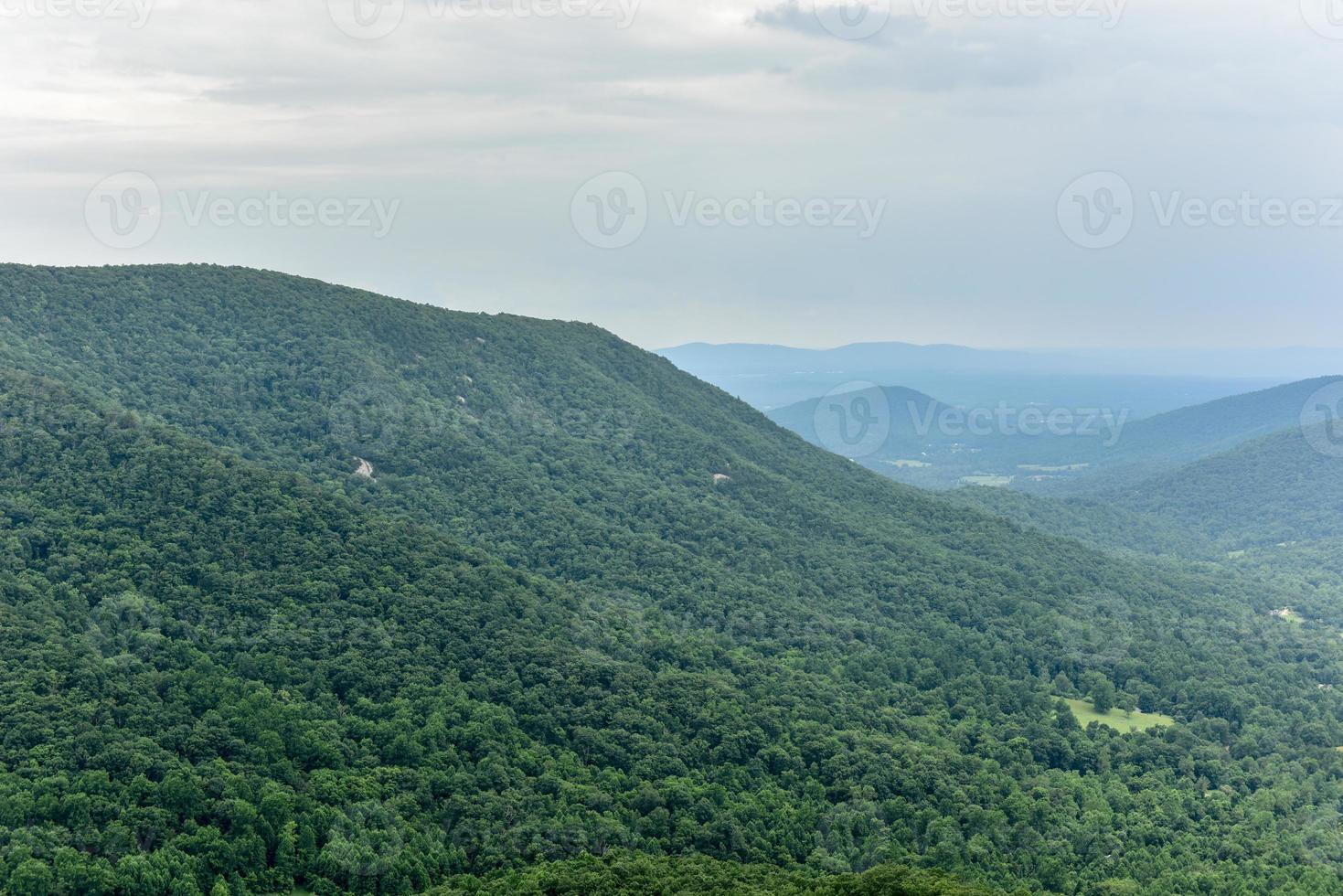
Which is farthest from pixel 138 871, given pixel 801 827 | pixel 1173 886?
pixel 1173 886

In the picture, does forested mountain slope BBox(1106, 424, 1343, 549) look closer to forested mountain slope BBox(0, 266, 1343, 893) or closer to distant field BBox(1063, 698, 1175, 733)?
forested mountain slope BBox(0, 266, 1343, 893)

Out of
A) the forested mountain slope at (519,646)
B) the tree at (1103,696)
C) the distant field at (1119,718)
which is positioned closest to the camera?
the forested mountain slope at (519,646)

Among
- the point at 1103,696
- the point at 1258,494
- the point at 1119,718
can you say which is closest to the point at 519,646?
the point at 1103,696

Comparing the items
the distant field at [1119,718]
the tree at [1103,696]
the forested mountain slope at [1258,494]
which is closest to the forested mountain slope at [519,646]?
the distant field at [1119,718]

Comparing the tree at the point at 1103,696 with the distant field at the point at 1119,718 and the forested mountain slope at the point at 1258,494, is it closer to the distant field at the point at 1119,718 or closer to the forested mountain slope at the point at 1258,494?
the distant field at the point at 1119,718

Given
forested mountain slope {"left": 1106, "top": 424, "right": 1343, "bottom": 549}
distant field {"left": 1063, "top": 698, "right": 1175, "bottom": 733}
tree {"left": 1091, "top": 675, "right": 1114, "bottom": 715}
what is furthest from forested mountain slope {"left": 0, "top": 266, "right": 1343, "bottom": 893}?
forested mountain slope {"left": 1106, "top": 424, "right": 1343, "bottom": 549}

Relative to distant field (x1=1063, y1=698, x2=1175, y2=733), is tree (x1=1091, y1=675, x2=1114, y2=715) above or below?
above

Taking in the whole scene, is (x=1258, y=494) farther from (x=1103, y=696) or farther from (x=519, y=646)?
(x=519, y=646)
